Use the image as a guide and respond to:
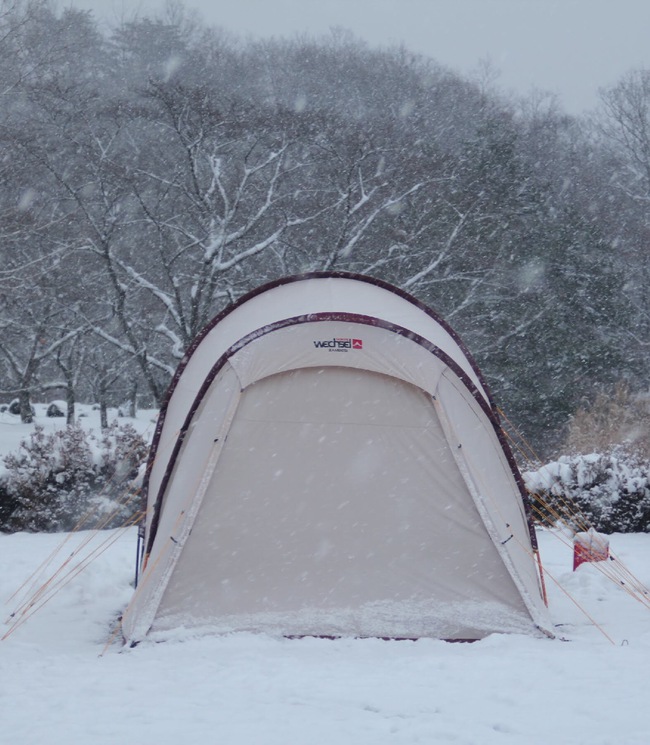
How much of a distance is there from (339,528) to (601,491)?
225 inches

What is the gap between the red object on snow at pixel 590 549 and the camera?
311 inches

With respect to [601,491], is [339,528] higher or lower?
higher

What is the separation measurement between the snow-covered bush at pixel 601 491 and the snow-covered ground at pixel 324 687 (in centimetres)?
398

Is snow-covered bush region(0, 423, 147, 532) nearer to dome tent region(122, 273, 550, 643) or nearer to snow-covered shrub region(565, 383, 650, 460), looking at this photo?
dome tent region(122, 273, 550, 643)

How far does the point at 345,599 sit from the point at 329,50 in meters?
26.8

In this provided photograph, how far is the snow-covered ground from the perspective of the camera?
378 cm

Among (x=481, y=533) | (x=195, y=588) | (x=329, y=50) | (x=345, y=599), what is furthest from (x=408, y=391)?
(x=329, y=50)

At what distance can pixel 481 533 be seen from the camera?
5926 millimetres

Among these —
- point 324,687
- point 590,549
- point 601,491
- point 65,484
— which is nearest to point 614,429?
point 601,491

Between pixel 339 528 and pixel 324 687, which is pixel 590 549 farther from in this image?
pixel 324 687

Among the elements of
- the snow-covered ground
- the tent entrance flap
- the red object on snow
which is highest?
the tent entrance flap

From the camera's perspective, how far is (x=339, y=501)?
5.96m

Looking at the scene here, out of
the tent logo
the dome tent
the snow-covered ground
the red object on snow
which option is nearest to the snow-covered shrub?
the red object on snow

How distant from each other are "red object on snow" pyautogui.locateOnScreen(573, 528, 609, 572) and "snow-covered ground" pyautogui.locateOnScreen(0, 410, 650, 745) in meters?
1.25
